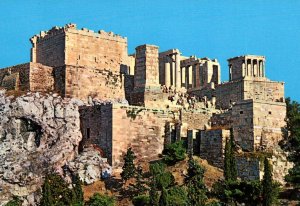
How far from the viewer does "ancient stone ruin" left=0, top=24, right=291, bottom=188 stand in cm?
6488

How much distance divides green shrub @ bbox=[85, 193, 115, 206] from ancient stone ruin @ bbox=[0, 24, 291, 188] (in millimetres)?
5178

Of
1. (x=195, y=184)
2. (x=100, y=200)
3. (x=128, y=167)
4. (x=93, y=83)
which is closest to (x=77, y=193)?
(x=100, y=200)

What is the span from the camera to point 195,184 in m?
59.7

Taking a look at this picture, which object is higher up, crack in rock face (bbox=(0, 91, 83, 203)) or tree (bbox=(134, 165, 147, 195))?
crack in rock face (bbox=(0, 91, 83, 203))

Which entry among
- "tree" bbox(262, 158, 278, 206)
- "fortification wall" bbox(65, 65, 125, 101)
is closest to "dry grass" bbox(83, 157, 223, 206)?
"tree" bbox(262, 158, 278, 206)

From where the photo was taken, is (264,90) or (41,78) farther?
(264,90)

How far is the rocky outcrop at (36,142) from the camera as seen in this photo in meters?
65.1

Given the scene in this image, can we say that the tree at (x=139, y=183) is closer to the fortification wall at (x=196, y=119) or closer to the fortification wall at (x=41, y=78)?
the fortification wall at (x=196, y=119)

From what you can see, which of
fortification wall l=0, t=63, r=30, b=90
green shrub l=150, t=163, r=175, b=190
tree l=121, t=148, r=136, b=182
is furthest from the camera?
fortification wall l=0, t=63, r=30, b=90

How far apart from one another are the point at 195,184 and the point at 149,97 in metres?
13.1

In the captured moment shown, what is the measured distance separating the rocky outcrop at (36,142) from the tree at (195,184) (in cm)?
735

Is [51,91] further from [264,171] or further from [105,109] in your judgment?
[264,171]

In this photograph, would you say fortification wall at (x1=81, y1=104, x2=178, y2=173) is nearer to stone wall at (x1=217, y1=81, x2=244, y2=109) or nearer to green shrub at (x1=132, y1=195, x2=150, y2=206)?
green shrub at (x1=132, y1=195, x2=150, y2=206)

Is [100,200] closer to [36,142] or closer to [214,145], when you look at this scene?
[36,142]
